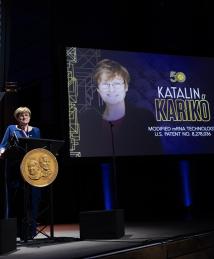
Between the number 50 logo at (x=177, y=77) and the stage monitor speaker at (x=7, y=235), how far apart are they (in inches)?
142

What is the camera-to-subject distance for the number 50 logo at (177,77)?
5542 millimetres

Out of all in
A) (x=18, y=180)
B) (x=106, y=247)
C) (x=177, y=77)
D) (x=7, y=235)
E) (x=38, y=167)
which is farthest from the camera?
(x=177, y=77)

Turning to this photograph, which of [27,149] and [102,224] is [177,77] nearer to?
[102,224]

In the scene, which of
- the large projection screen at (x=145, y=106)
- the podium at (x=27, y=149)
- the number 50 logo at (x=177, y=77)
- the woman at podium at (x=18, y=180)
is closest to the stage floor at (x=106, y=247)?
the podium at (x=27, y=149)

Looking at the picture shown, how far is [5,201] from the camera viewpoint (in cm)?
303

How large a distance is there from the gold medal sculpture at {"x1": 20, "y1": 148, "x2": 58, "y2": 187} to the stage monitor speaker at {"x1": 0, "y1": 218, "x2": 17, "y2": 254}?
0.34 meters

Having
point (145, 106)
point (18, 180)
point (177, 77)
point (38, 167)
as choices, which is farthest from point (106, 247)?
point (177, 77)

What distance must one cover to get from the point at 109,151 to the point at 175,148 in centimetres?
92

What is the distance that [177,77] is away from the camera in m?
5.57

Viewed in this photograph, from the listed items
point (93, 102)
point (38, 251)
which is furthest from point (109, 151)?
point (38, 251)

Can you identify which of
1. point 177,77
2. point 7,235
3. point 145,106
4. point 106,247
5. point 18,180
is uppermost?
point 177,77

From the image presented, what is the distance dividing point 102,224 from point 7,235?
919mm

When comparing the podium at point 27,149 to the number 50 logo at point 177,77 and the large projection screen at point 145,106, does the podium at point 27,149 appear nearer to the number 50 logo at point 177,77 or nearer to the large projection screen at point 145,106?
the large projection screen at point 145,106

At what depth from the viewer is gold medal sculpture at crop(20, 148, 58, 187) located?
271cm
